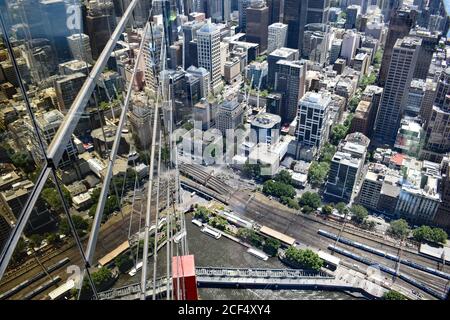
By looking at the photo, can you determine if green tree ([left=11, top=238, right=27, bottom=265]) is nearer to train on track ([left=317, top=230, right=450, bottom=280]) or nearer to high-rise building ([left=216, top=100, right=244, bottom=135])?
train on track ([left=317, top=230, right=450, bottom=280])

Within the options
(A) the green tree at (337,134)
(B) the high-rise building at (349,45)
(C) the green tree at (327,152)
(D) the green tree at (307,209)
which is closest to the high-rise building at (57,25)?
(D) the green tree at (307,209)

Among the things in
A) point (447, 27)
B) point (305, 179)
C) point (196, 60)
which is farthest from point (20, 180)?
point (447, 27)

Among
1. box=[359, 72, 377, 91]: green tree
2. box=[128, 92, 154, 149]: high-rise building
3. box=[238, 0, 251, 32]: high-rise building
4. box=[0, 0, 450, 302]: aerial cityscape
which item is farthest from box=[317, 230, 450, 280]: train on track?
box=[238, 0, 251, 32]: high-rise building

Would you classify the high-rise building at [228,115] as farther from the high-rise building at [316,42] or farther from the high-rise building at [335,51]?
the high-rise building at [335,51]

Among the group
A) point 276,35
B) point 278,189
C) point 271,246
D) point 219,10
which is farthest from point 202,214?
point 219,10

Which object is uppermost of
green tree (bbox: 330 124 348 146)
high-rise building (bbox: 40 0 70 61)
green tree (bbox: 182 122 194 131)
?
high-rise building (bbox: 40 0 70 61)

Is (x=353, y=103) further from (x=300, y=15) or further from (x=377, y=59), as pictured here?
(x=300, y=15)
